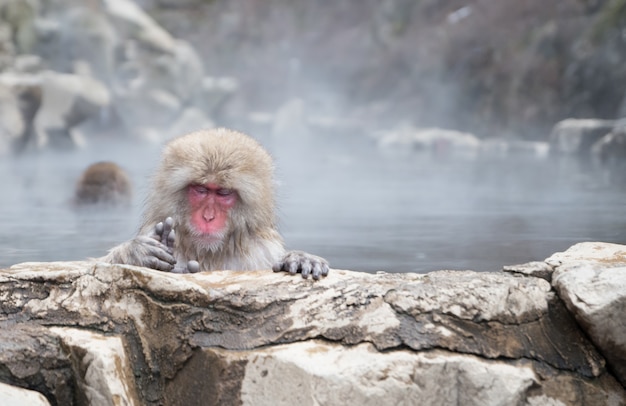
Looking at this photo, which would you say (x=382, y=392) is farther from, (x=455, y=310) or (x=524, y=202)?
(x=524, y=202)

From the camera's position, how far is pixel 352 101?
76.5ft

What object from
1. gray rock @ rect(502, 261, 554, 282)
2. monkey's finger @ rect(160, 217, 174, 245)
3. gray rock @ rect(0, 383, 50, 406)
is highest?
monkey's finger @ rect(160, 217, 174, 245)

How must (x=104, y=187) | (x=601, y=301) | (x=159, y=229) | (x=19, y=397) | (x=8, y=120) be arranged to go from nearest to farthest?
(x=19, y=397) → (x=601, y=301) → (x=159, y=229) → (x=104, y=187) → (x=8, y=120)

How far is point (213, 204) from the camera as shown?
3.17 metres

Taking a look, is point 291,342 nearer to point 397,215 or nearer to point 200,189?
point 200,189

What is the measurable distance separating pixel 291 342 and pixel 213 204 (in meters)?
0.98

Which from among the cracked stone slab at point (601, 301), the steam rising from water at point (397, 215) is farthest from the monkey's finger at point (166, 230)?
the cracked stone slab at point (601, 301)

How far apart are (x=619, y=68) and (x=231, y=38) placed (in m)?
15.4

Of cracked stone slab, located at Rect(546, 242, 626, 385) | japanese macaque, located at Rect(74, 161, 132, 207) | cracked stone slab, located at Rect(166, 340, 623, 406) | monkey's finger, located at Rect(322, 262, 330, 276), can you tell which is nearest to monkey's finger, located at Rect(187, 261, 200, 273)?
monkey's finger, located at Rect(322, 262, 330, 276)

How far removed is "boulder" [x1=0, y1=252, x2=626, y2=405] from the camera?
87.4 inches

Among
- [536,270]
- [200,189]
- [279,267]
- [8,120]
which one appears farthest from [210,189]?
[8,120]

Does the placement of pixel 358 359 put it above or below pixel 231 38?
below

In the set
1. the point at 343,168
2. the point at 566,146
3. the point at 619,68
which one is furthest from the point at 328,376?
the point at 619,68

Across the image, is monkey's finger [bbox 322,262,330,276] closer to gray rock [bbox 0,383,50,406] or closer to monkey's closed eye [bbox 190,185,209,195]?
monkey's closed eye [bbox 190,185,209,195]
